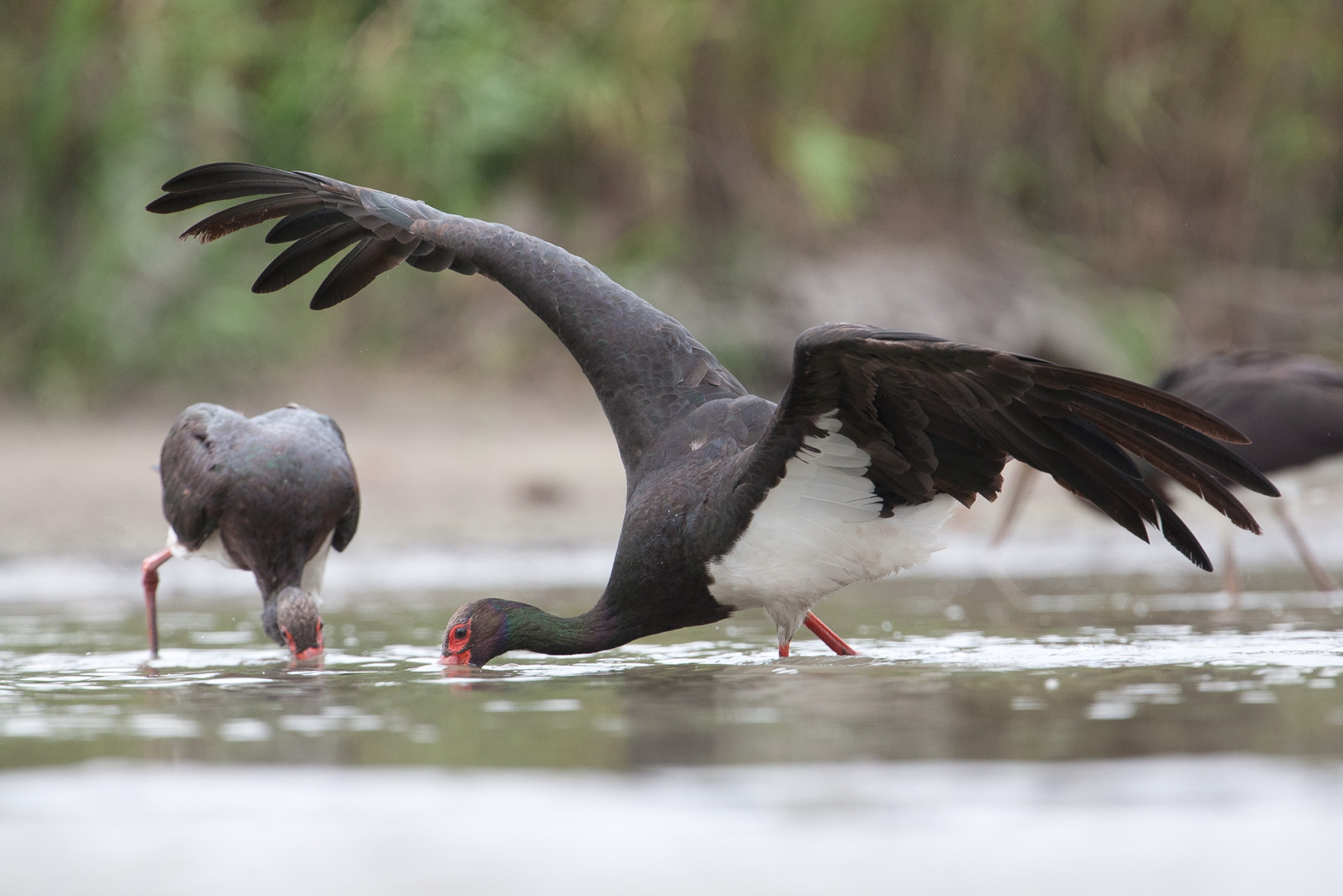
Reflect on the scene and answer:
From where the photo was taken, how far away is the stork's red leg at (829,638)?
15.8 feet

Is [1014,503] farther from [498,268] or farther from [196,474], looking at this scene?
[196,474]

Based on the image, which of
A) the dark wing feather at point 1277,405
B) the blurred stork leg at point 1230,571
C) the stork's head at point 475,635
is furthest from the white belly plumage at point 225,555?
the dark wing feather at point 1277,405

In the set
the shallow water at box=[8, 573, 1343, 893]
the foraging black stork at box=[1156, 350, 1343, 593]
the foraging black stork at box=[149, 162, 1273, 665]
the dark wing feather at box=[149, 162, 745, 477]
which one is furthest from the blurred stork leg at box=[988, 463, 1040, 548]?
the foraging black stork at box=[149, 162, 1273, 665]

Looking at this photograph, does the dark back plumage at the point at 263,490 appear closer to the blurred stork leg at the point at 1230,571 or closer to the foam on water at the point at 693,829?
the foam on water at the point at 693,829

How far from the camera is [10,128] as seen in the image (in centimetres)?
1027

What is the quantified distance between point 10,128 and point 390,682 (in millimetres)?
7222

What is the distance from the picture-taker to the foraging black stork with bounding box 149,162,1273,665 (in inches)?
150

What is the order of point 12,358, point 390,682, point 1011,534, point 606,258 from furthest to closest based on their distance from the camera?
point 606,258 → point 12,358 → point 1011,534 → point 390,682

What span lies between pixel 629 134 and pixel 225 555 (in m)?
5.56

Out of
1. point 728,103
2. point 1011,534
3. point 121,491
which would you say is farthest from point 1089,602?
point 728,103

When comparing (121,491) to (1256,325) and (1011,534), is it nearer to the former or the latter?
(1011,534)

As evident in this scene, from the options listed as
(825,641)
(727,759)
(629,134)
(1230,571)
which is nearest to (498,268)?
(825,641)

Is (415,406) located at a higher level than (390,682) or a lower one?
higher

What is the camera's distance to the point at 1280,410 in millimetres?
6715
